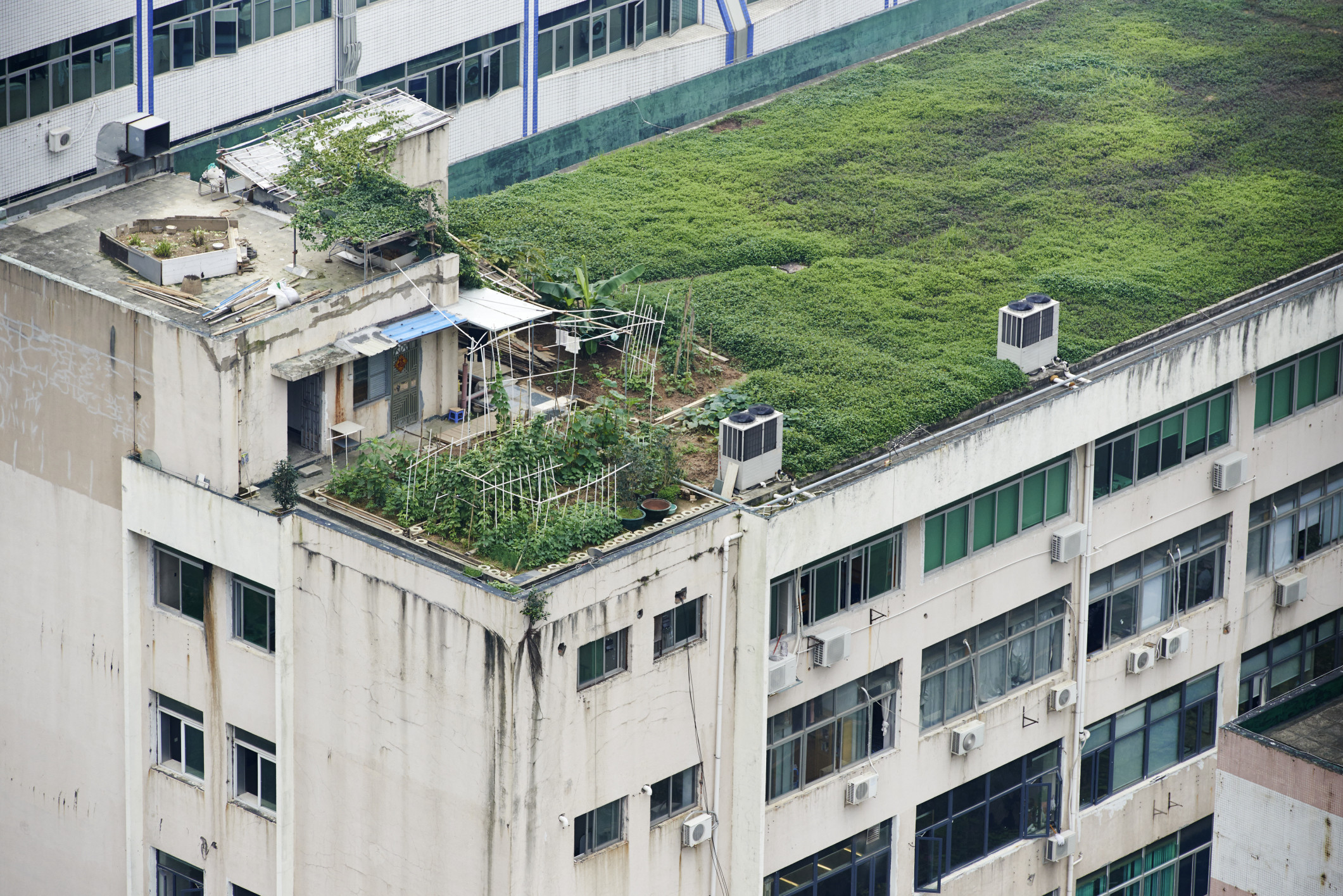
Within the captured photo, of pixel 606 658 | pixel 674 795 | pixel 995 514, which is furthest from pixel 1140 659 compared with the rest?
pixel 606 658

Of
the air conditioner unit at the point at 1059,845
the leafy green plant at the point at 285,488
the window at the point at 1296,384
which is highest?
the leafy green plant at the point at 285,488

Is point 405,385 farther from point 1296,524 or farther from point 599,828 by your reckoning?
point 1296,524

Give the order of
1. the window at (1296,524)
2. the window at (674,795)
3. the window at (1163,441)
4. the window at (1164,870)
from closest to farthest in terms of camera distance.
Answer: the window at (674,795) → the window at (1163,441) → the window at (1164,870) → the window at (1296,524)

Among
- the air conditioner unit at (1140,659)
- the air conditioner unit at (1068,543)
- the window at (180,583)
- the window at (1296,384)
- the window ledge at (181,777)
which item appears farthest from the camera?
the window at (1296,384)

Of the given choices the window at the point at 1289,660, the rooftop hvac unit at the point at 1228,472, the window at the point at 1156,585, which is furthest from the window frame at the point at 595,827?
the window at the point at 1289,660

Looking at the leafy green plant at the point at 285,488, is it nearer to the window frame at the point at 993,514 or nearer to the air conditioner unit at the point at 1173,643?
the window frame at the point at 993,514

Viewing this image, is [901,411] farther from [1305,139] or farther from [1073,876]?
[1305,139]

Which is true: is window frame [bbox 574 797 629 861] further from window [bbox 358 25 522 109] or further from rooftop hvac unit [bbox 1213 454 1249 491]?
window [bbox 358 25 522 109]

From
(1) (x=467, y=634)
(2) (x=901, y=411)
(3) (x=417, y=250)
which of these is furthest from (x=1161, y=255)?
(1) (x=467, y=634)

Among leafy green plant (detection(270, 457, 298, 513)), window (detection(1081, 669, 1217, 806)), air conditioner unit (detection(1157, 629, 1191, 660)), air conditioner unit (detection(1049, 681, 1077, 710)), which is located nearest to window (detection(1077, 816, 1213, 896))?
window (detection(1081, 669, 1217, 806))
